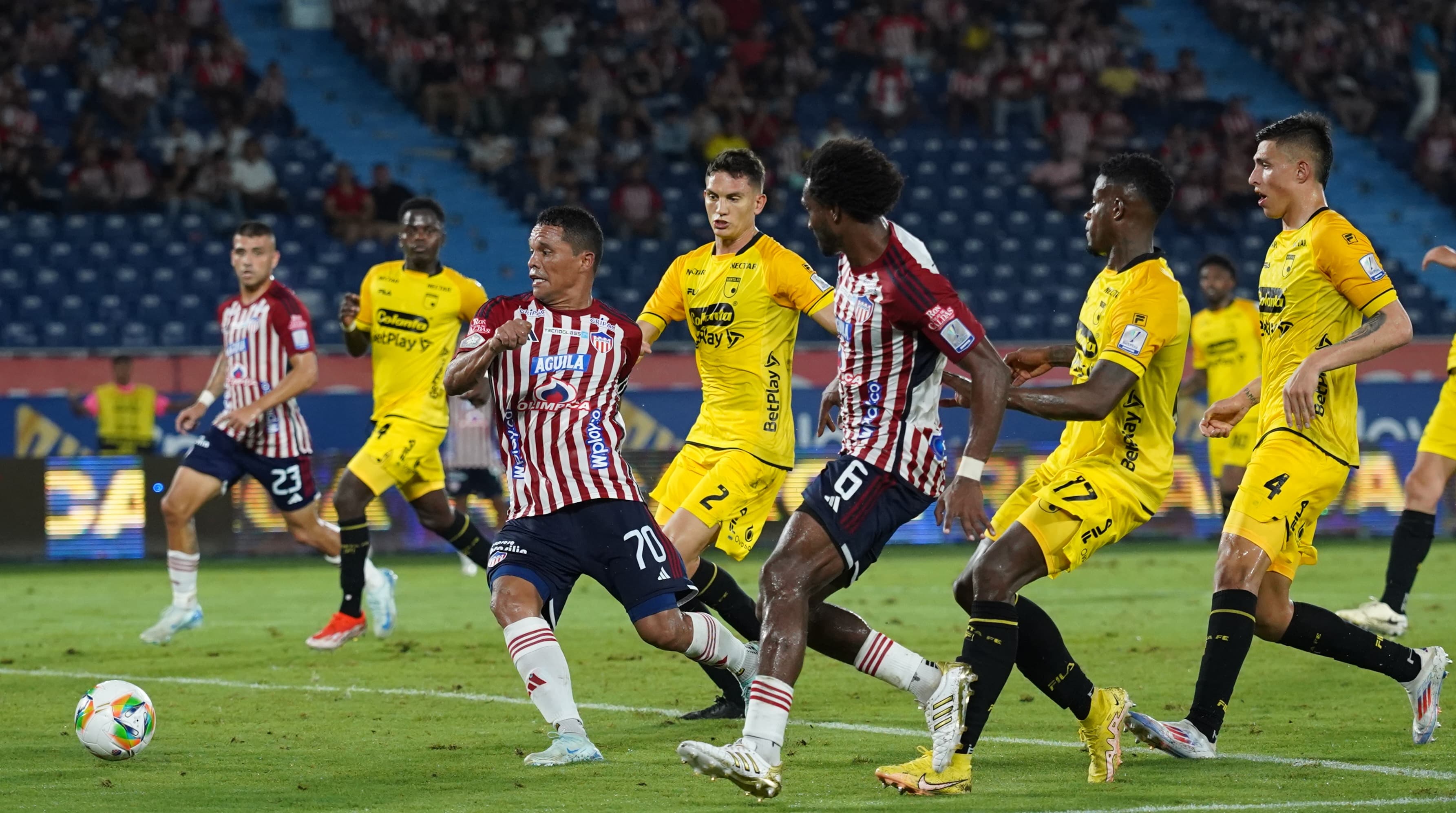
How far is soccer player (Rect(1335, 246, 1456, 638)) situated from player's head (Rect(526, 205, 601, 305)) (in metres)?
5.33

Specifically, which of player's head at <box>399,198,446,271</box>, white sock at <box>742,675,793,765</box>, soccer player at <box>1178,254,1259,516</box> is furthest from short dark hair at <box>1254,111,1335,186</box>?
soccer player at <box>1178,254,1259,516</box>

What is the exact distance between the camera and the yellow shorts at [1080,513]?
5.97m

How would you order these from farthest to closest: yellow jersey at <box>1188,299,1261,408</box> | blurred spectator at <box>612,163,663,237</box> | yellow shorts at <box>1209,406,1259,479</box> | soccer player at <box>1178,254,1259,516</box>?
blurred spectator at <box>612,163,663,237</box> < yellow jersey at <box>1188,299,1261,408</box> < soccer player at <box>1178,254,1259,516</box> < yellow shorts at <box>1209,406,1259,479</box>

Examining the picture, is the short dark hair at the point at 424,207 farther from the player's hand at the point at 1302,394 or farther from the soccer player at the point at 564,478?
the player's hand at the point at 1302,394

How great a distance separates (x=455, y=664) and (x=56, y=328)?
42.7 ft

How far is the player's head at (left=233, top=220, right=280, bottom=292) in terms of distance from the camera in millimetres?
10578

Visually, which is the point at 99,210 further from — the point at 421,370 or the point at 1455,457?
the point at 1455,457

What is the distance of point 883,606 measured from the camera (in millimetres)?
12242

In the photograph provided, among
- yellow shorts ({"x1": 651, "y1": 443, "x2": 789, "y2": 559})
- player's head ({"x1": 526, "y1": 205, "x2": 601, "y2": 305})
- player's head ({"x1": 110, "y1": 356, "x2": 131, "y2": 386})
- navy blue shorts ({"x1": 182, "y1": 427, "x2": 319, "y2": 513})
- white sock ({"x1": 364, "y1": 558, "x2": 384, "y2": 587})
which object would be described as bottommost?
player's head ({"x1": 110, "y1": 356, "x2": 131, "y2": 386})

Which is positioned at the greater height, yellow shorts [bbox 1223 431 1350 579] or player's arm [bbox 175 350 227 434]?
yellow shorts [bbox 1223 431 1350 579]

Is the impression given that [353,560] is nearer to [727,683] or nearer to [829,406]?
[727,683]

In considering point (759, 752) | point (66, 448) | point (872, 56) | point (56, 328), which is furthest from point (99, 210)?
point (759, 752)

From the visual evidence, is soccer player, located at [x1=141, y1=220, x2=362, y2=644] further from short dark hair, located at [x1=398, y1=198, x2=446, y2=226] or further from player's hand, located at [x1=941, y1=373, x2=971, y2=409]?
player's hand, located at [x1=941, y1=373, x2=971, y2=409]

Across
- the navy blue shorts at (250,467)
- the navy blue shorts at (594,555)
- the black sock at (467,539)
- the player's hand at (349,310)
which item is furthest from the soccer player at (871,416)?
the navy blue shorts at (250,467)
